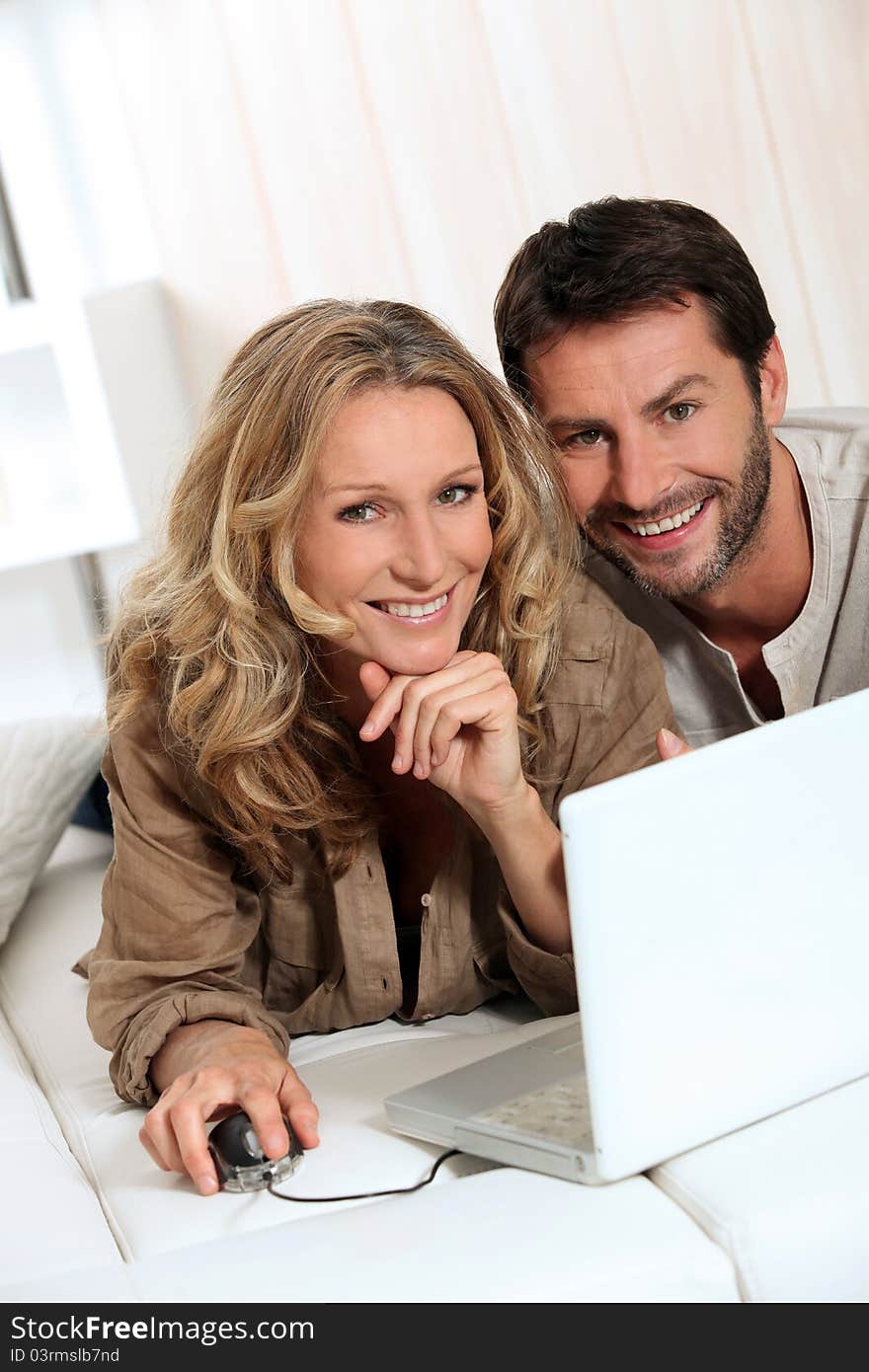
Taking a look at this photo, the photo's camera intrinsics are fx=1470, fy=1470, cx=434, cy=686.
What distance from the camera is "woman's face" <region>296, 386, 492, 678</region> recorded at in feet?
4.41

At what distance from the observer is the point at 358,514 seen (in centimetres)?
137

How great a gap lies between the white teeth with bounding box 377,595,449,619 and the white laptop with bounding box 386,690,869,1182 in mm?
522

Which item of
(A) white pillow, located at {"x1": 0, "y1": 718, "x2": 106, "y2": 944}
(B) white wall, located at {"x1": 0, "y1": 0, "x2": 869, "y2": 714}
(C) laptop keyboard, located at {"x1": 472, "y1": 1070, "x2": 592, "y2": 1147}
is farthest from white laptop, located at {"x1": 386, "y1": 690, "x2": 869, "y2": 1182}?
(B) white wall, located at {"x1": 0, "y1": 0, "x2": 869, "y2": 714}

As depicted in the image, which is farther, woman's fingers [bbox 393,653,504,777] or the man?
the man

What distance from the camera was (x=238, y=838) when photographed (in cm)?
144

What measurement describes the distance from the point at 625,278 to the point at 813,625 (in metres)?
0.49

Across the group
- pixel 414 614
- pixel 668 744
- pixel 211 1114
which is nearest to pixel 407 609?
pixel 414 614

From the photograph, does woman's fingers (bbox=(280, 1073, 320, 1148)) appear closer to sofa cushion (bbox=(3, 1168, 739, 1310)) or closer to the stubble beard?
sofa cushion (bbox=(3, 1168, 739, 1310))

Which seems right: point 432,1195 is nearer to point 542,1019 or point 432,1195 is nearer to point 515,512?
point 542,1019

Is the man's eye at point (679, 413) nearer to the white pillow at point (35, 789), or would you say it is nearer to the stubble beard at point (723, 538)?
the stubble beard at point (723, 538)

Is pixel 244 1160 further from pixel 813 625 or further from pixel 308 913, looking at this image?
pixel 813 625

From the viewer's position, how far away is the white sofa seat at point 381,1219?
2.93 ft
